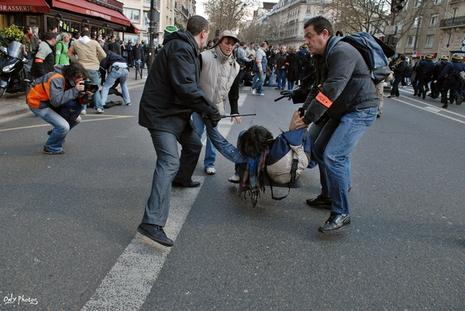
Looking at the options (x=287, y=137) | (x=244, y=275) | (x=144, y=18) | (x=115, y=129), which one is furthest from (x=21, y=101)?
(x=144, y=18)

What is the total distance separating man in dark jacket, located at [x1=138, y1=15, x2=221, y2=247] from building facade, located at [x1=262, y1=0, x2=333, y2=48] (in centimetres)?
12029

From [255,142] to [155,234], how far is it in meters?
1.34

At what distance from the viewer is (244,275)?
2.88 metres

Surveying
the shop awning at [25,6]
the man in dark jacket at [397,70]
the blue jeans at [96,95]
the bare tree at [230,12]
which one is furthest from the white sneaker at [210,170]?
the bare tree at [230,12]

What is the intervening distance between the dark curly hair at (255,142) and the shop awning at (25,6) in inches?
548

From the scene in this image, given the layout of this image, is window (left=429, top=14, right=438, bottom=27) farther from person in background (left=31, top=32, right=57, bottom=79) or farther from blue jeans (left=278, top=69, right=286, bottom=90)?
person in background (left=31, top=32, right=57, bottom=79)

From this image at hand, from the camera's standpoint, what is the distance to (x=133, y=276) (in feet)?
9.16

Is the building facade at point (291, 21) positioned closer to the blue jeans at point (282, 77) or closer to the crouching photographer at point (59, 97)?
the blue jeans at point (282, 77)

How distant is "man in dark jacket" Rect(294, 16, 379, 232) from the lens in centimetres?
327

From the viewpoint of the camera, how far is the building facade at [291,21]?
12681 centimetres

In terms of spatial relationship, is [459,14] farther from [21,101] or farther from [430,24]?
[21,101]

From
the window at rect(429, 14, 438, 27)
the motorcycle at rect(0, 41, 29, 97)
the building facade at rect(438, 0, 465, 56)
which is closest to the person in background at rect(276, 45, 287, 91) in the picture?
the motorcycle at rect(0, 41, 29, 97)

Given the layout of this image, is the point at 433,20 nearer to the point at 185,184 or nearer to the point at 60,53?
the point at 60,53

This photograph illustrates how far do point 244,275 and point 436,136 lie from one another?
7.49m
